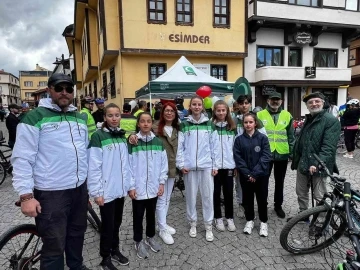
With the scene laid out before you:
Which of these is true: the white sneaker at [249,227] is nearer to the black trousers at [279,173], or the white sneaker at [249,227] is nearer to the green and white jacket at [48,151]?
A: the black trousers at [279,173]

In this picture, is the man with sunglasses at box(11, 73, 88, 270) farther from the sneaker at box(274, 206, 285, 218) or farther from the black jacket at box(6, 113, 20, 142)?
the black jacket at box(6, 113, 20, 142)

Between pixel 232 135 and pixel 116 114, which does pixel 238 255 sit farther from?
pixel 116 114

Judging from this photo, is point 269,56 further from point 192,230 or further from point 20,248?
point 20,248

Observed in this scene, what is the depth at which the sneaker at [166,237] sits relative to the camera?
3.48m

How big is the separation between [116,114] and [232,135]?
175 centimetres

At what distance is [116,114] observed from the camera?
110 inches

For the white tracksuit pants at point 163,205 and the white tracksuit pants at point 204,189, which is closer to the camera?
the white tracksuit pants at point 163,205

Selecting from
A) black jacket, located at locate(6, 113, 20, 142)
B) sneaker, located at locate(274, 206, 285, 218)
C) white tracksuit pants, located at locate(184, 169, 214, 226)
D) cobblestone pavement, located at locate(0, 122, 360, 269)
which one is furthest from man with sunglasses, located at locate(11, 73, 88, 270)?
black jacket, located at locate(6, 113, 20, 142)

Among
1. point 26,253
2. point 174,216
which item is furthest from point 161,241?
point 26,253

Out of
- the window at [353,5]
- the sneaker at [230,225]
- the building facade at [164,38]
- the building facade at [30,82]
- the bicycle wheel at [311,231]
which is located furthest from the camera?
the building facade at [30,82]

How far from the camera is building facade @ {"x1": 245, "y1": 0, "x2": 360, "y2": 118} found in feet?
52.3

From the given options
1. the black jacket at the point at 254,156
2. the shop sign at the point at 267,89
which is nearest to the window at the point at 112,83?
the shop sign at the point at 267,89

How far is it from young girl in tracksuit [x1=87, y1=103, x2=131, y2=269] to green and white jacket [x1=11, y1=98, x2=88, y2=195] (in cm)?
15

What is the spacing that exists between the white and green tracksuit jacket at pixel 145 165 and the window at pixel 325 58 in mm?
18495
